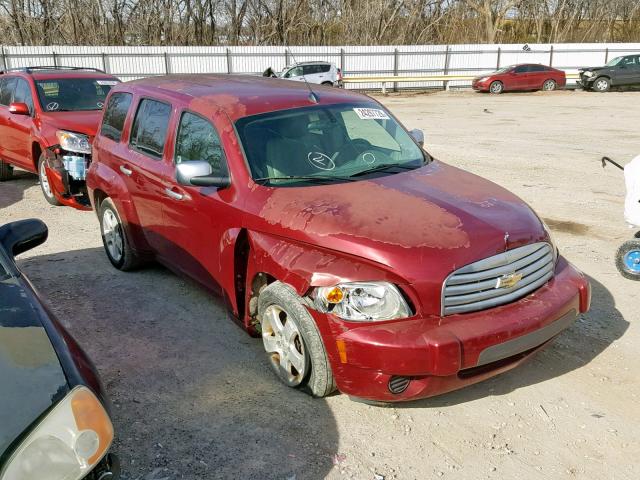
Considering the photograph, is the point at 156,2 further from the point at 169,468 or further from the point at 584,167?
the point at 169,468

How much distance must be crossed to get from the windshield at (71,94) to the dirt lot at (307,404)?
326 centimetres

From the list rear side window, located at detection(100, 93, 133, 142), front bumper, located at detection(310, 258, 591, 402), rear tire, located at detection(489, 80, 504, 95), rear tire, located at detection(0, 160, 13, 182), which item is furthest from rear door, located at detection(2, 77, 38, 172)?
rear tire, located at detection(489, 80, 504, 95)

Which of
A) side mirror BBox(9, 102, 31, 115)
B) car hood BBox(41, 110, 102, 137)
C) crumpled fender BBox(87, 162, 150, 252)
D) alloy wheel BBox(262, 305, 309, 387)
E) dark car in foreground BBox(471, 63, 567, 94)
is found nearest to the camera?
alloy wheel BBox(262, 305, 309, 387)

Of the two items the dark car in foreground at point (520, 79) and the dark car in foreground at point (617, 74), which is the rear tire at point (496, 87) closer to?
the dark car in foreground at point (520, 79)

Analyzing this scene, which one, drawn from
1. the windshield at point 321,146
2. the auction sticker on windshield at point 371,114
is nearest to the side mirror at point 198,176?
the windshield at point 321,146

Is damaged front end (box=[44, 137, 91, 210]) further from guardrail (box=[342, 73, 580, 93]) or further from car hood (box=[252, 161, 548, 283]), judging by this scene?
guardrail (box=[342, 73, 580, 93])

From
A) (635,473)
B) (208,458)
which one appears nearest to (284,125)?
(208,458)

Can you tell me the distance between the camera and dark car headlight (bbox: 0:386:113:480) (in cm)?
189

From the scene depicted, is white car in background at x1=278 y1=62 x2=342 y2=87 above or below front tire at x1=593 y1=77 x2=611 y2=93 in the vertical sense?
above

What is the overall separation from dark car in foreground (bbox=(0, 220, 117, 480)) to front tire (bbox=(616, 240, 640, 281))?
475cm

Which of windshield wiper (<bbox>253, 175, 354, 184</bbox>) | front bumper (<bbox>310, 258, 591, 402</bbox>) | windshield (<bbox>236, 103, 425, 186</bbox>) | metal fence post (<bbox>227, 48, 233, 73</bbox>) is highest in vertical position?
metal fence post (<bbox>227, 48, 233, 73</bbox>)

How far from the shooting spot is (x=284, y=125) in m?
4.34

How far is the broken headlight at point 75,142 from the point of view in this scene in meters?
8.02

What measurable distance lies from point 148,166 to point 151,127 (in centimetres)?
38
